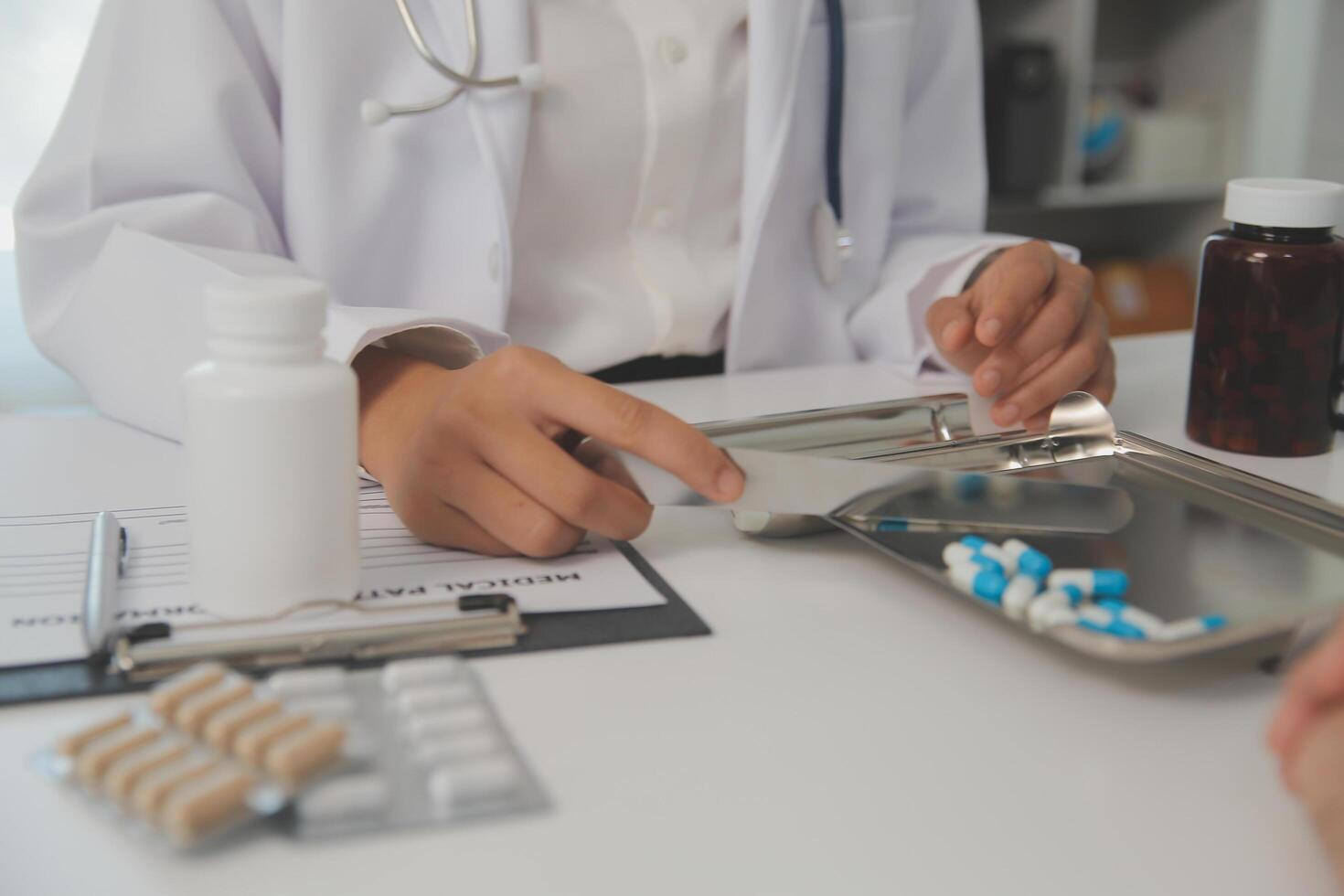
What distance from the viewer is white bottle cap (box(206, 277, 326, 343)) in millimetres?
431

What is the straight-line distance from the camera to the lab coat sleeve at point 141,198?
0.74 meters

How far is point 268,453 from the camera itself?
442 millimetres

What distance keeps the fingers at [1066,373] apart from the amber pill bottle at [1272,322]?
0.07 m

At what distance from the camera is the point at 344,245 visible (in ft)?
2.91

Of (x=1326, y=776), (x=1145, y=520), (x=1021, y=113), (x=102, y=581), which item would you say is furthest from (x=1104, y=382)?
(x=1021, y=113)

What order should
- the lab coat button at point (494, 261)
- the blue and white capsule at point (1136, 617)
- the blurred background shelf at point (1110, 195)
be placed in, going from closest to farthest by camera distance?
the blue and white capsule at point (1136, 617) < the lab coat button at point (494, 261) < the blurred background shelf at point (1110, 195)

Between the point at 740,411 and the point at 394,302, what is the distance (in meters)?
0.30

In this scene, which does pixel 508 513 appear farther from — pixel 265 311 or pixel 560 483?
pixel 265 311

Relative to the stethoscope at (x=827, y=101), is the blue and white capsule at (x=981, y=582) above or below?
below

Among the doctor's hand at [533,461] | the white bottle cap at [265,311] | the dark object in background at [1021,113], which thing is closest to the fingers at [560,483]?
the doctor's hand at [533,461]

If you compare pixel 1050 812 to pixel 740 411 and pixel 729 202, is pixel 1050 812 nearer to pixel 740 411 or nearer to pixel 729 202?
pixel 740 411

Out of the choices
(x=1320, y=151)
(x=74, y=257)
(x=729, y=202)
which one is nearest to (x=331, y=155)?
(x=74, y=257)

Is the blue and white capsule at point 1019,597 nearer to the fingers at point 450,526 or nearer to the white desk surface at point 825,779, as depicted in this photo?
the white desk surface at point 825,779

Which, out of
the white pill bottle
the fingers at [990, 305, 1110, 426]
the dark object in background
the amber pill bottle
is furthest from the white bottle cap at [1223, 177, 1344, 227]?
the dark object in background
